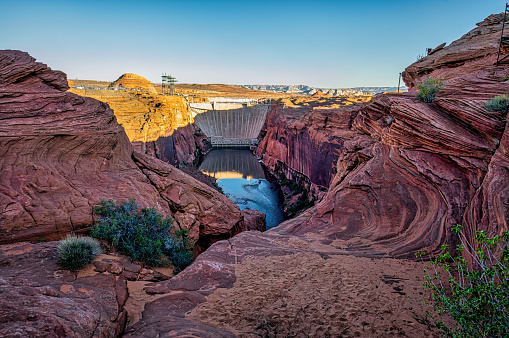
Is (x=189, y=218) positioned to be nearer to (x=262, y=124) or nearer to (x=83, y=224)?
(x=83, y=224)

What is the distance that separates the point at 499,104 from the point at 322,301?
710cm

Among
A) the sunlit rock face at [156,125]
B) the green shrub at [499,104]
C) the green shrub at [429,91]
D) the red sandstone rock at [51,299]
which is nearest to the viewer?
the red sandstone rock at [51,299]

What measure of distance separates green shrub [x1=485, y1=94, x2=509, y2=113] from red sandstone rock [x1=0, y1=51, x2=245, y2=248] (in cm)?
1043

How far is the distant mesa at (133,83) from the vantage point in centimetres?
6301

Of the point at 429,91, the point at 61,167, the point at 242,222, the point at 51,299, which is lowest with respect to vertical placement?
the point at 242,222

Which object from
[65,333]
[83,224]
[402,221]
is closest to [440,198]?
[402,221]

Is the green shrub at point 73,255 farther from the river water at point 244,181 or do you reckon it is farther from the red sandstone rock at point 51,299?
the river water at point 244,181

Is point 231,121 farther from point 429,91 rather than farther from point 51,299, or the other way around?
point 51,299

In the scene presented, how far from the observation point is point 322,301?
5.89 meters

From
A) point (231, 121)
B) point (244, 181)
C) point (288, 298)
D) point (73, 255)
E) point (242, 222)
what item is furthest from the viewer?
point (231, 121)

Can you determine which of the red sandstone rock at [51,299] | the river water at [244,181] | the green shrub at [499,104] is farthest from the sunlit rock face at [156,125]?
the green shrub at [499,104]

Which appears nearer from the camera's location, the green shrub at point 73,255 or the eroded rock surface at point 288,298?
the eroded rock surface at point 288,298

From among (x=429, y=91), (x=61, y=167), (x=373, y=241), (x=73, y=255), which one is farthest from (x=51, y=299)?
(x=429, y=91)

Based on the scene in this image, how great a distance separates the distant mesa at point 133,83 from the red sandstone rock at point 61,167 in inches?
2159
